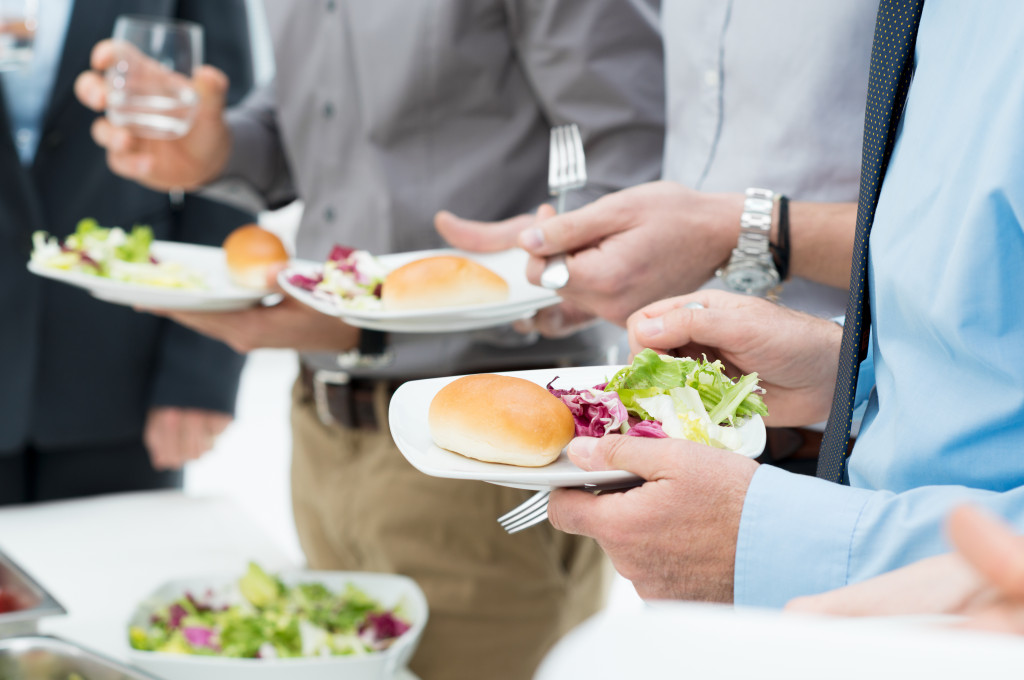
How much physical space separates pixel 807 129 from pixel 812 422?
0.44 metres

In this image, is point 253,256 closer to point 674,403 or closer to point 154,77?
point 154,77

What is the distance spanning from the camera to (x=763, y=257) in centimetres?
131

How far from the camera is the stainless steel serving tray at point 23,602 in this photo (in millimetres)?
1352

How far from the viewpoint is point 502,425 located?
93 cm

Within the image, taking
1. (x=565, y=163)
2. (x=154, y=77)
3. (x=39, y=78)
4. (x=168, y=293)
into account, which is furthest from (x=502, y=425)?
(x=39, y=78)

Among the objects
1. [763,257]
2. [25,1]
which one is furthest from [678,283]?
[25,1]

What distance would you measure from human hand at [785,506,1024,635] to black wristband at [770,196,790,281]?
2.28 feet

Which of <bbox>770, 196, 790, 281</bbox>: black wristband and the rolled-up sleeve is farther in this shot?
the rolled-up sleeve

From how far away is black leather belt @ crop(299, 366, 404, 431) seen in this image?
2094 millimetres

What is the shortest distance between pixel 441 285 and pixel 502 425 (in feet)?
2.38

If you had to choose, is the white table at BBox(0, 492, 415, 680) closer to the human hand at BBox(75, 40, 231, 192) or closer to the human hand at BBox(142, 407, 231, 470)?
the human hand at BBox(142, 407, 231, 470)

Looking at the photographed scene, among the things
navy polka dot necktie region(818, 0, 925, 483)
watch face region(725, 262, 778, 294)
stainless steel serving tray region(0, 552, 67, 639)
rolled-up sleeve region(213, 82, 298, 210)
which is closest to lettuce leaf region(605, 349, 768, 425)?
navy polka dot necktie region(818, 0, 925, 483)

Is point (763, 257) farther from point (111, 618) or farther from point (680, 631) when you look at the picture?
point (111, 618)

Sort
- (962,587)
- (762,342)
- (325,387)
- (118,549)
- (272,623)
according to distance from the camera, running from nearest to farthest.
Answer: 1. (962,587)
2. (762,342)
3. (272,623)
4. (118,549)
5. (325,387)
